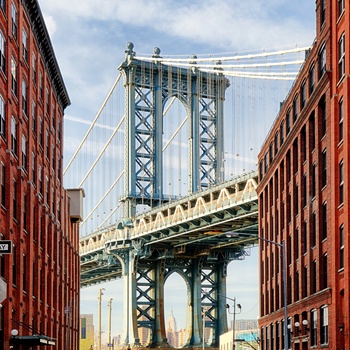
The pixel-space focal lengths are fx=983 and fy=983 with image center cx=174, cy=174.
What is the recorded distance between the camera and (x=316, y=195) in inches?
2004

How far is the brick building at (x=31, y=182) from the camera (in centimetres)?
4575

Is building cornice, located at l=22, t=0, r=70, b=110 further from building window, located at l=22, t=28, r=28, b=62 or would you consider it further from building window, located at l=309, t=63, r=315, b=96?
building window, located at l=309, t=63, r=315, b=96

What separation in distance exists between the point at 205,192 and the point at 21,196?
4711 centimetres

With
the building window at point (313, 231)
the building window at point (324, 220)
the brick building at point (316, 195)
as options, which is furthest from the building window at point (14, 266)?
the building window at point (313, 231)

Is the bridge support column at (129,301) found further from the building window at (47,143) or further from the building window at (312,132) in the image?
the building window at (312,132)

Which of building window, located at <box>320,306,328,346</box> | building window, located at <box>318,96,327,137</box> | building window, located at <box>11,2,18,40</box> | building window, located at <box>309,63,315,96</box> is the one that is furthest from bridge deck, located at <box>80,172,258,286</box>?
building window, located at <box>11,2,18,40</box>

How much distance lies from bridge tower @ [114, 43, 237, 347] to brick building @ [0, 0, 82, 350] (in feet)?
117

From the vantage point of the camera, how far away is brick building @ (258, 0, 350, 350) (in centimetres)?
4459

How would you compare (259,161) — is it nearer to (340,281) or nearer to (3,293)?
(340,281)

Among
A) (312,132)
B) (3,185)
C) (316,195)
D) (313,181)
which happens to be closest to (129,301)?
(313,181)

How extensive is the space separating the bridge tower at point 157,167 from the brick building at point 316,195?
145 ft

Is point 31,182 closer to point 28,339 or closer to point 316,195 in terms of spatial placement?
point 28,339

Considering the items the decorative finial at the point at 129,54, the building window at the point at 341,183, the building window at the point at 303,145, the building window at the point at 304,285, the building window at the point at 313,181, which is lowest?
the building window at the point at 304,285

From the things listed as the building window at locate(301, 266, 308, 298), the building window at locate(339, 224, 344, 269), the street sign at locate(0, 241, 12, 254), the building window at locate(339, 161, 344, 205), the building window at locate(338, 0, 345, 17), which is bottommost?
the street sign at locate(0, 241, 12, 254)
